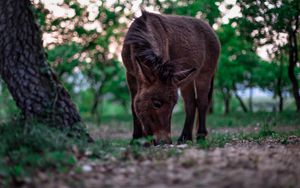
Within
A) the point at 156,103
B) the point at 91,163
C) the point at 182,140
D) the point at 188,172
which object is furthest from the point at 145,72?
the point at 188,172

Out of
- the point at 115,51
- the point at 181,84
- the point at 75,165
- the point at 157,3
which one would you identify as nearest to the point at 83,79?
the point at 115,51

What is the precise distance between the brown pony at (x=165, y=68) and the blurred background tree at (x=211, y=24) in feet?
1.96

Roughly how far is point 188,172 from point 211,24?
676 centimetres

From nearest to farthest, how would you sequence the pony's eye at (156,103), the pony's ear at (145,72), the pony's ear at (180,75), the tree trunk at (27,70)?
1. the tree trunk at (27,70)
2. the pony's eye at (156,103)
3. the pony's ear at (145,72)
4. the pony's ear at (180,75)

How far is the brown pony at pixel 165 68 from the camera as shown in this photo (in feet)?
23.0

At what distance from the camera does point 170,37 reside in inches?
337

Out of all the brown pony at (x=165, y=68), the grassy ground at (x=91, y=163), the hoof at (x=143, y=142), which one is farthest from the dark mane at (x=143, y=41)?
the grassy ground at (x=91, y=163)

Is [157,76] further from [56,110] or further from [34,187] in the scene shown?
[34,187]

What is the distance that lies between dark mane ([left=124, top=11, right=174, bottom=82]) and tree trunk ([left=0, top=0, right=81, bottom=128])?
1581 mm

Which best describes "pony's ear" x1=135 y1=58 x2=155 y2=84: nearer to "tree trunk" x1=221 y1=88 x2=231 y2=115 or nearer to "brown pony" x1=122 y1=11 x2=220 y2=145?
"brown pony" x1=122 y1=11 x2=220 y2=145

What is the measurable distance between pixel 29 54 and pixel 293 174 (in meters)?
3.91

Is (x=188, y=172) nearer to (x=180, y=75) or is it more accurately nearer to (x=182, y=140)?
(x=180, y=75)

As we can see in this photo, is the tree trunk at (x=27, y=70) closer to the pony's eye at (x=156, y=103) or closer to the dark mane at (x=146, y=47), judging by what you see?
the pony's eye at (x=156, y=103)

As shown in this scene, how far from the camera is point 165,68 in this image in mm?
7008
